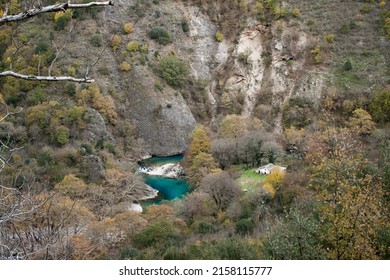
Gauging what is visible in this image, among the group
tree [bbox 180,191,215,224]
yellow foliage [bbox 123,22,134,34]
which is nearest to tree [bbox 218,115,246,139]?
tree [bbox 180,191,215,224]

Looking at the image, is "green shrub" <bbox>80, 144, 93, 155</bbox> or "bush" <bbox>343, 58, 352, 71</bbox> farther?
"bush" <bbox>343, 58, 352, 71</bbox>

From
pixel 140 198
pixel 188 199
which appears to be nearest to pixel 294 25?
pixel 140 198

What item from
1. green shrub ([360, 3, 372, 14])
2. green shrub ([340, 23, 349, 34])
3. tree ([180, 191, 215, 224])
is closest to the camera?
tree ([180, 191, 215, 224])

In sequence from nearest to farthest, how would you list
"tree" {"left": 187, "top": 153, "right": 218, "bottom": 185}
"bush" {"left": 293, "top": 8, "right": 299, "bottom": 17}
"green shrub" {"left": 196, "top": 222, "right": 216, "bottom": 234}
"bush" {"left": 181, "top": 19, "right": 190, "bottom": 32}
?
"green shrub" {"left": 196, "top": 222, "right": 216, "bottom": 234} < "tree" {"left": 187, "top": 153, "right": 218, "bottom": 185} < "bush" {"left": 293, "top": 8, "right": 299, "bottom": 17} < "bush" {"left": 181, "top": 19, "right": 190, "bottom": 32}

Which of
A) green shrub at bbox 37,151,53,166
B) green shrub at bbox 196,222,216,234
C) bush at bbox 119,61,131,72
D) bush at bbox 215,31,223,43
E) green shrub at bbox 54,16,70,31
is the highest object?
green shrub at bbox 54,16,70,31

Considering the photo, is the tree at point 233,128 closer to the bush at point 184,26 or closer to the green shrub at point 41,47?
the bush at point 184,26

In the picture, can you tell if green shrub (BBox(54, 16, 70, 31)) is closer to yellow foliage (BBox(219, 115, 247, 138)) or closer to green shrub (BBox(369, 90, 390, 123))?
yellow foliage (BBox(219, 115, 247, 138))

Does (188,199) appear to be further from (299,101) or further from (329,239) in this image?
(299,101)

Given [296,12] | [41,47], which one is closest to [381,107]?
[296,12]
